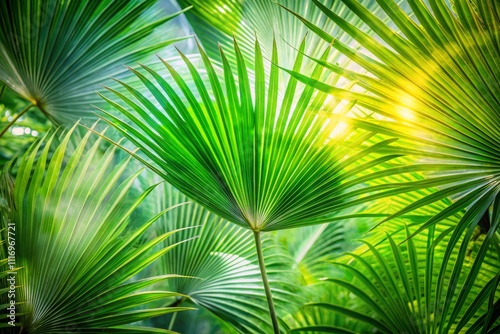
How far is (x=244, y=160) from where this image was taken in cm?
87

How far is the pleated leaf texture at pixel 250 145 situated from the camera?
835 mm

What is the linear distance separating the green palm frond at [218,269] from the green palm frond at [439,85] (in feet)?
2.03

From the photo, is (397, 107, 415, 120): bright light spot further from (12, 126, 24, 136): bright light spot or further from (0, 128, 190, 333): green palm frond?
(12, 126, 24, 136): bright light spot

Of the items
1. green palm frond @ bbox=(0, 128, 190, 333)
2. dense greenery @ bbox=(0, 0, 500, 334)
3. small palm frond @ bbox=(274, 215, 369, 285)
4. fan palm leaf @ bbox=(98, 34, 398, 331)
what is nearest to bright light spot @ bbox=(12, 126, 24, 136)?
dense greenery @ bbox=(0, 0, 500, 334)

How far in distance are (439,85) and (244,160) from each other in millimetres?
403

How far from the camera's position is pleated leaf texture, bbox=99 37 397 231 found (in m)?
0.84

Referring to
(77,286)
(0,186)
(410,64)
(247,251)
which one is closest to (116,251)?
(77,286)

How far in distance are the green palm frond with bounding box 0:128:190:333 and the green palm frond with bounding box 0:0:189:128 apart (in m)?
0.27

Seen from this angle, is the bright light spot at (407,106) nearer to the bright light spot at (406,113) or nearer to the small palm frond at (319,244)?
the bright light spot at (406,113)

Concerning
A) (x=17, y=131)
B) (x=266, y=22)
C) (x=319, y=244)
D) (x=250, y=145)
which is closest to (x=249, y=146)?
(x=250, y=145)

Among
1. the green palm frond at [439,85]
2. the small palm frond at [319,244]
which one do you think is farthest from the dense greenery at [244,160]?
the small palm frond at [319,244]

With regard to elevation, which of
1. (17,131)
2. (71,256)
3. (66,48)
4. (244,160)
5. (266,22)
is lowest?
(71,256)

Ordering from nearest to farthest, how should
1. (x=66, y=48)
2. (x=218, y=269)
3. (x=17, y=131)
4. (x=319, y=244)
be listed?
(x=66, y=48) < (x=218, y=269) < (x=17, y=131) < (x=319, y=244)

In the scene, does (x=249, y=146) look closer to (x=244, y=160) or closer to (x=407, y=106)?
(x=244, y=160)
